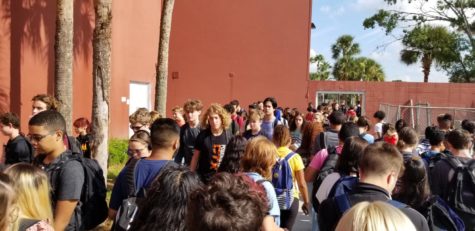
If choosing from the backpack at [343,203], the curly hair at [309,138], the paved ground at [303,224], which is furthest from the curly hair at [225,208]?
the paved ground at [303,224]

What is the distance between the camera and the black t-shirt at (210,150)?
5461 millimetres

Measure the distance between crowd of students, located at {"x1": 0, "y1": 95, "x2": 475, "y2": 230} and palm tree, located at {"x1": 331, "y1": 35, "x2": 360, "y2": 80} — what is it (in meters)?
39.1

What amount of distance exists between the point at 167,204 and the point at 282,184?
2.21 m

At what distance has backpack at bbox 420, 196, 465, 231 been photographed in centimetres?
337

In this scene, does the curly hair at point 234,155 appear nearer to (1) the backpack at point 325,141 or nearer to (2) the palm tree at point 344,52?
(1) the backpack at point 325,141

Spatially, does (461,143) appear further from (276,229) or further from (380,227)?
(380,227)

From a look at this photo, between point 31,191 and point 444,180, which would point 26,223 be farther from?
point 444,180

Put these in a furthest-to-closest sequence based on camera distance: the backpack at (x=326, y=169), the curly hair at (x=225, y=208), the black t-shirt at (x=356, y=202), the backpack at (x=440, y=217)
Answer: the backpack at (x=326, y=169) < the backpack at (x=440, y=217) < the black t-shirt at (x=356, y=202) < the curly hair at (x=225, y=208)

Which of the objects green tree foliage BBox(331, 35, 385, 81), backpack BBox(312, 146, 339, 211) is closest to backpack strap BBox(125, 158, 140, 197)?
backpack BBox(312, 146, 339, 211)

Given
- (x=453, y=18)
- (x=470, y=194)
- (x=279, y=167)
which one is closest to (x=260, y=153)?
(x=279, y=167)

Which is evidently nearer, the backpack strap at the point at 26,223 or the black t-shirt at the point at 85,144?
the backpack strap at the point at 26,223

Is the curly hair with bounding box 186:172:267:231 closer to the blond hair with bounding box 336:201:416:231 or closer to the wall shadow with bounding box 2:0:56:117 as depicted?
the blond hair with bounding box 336:201:416:231

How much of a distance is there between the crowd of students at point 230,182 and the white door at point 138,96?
34.9ft

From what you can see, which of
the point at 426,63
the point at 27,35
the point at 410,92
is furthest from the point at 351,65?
the point at 27,35
